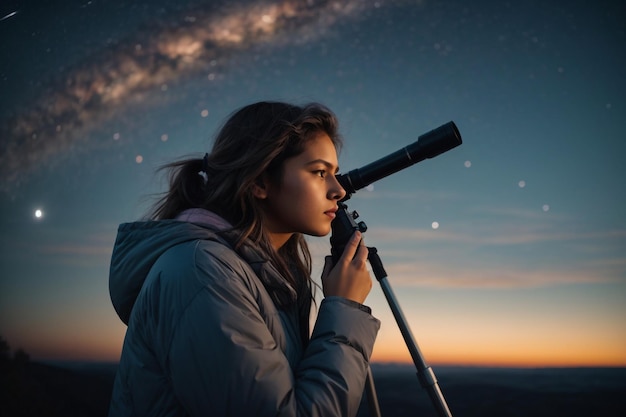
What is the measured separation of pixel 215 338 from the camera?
95 cm

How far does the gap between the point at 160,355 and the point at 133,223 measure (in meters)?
0.45

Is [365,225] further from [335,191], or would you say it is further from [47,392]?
[47,392]

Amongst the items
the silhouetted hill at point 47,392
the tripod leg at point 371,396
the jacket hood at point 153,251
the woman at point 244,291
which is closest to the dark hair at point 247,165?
the woman at point 244,291

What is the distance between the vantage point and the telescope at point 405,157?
5.36 feet

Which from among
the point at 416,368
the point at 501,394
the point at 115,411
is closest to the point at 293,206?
the point at 416,368

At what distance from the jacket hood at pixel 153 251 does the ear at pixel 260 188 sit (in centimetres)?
25

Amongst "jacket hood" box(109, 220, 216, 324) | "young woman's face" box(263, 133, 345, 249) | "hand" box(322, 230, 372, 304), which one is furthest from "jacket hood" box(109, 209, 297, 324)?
"young woman's face" box(263, 133, 345, 249)

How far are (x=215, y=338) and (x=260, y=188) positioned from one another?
739 mm

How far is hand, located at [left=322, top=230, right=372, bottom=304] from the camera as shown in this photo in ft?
4.23

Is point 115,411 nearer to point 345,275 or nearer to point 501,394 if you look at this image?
point 345,275

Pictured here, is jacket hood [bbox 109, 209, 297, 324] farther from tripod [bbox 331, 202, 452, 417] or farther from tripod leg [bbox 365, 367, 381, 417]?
tripod leg [bbox 365, 367, 381, 417]

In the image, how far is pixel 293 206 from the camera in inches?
61.0

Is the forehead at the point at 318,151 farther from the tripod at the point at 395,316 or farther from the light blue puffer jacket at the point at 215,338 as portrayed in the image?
the light blue puffer jacket at the point at 215,338

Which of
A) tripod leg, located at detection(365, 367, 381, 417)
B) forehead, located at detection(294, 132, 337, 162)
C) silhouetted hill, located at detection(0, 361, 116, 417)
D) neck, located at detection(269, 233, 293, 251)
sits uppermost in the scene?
forehead, located at detection(294, 132, 337, 162)
